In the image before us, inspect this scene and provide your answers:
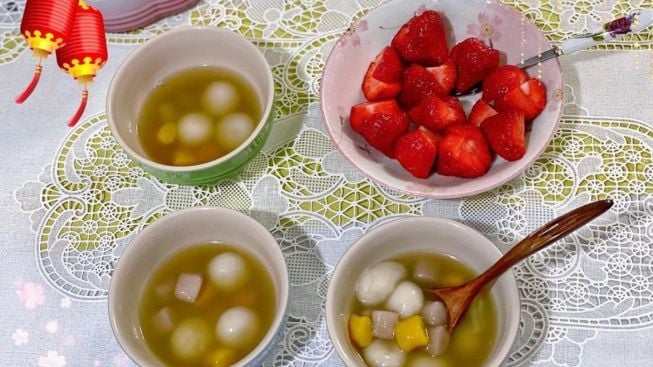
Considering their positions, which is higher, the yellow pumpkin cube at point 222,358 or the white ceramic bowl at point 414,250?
the white ceramic bowl at point 414,250

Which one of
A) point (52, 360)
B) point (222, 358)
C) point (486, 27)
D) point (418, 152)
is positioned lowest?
point (52, 360)

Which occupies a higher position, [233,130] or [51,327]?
[233,130]

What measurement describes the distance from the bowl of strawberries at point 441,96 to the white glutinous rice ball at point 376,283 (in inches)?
5.6

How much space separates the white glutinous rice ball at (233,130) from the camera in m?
1.23

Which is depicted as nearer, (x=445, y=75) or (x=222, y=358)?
(x=222, y=358)

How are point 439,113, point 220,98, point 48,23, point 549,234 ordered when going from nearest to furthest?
point 549,234, point 48,23, point 439,113, point 220,98

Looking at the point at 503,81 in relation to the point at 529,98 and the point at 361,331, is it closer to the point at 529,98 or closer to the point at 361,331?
the point at 529,98

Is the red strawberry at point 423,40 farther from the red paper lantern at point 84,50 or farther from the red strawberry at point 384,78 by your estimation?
the red paper lantern at point 84,50

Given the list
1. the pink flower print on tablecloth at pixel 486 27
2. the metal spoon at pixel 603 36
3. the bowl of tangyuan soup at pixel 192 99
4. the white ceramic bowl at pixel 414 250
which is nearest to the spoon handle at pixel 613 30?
the metal spoon at pixel 603 36

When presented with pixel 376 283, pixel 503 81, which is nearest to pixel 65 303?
pixel 376 283

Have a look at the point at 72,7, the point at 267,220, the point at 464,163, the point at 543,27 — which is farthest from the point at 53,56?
the point at 543,27

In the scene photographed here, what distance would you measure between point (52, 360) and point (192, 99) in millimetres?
544

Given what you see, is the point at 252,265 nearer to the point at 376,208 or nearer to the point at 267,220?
the point at 267,220

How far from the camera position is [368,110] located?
3.99 ft
